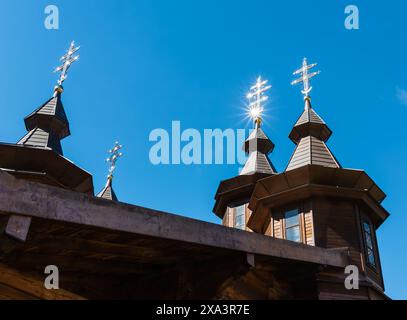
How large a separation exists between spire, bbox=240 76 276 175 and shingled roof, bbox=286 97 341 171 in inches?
93.0

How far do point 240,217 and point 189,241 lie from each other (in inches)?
435

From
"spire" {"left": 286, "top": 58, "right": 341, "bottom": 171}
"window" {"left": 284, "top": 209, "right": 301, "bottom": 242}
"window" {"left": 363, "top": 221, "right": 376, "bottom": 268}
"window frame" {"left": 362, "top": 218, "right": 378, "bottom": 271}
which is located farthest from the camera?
"spire" {"left": 286, "top": 58, "right": 341, "bottom": 171}

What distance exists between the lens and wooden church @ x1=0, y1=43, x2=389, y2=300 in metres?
5.14

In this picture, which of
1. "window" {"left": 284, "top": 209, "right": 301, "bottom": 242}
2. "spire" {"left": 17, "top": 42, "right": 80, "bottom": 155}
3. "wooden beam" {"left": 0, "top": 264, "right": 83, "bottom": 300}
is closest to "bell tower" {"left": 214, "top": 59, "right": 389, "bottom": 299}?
"window" {"left": 284, "top": 209, "right": 301, "bottom": 242}

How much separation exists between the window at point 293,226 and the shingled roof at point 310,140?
6.57 ft

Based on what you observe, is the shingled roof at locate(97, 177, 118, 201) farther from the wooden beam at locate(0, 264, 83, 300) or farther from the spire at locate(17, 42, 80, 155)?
the wooden beam at locate(0, 264, 83, 300)

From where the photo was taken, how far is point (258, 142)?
20.3 metres

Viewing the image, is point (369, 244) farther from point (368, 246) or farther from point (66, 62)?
point (66, 62)

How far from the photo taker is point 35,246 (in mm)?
5816

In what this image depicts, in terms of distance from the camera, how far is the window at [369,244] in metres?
12.4

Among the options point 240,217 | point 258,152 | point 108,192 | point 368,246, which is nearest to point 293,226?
point 368,246
